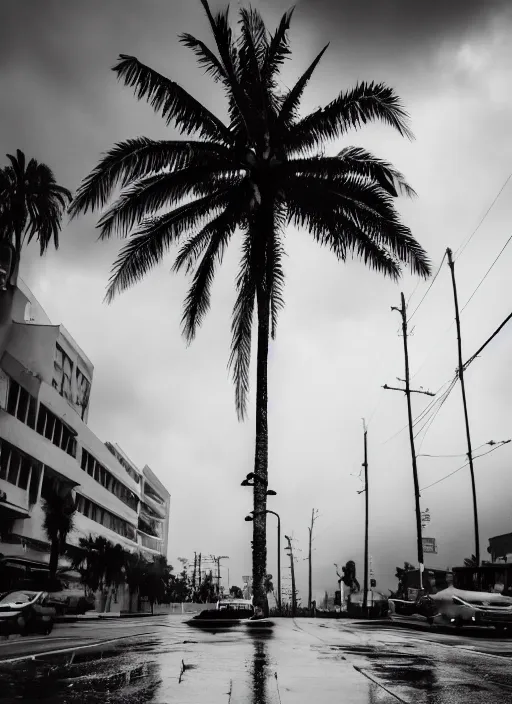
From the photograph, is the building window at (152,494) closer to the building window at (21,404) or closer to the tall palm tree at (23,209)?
the building window at (21,404)

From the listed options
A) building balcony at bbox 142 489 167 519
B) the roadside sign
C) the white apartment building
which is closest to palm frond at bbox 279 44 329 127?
the white apartment building

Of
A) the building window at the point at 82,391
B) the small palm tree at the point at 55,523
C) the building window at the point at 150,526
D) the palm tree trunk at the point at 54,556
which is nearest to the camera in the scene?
the small palm tree at the point at 55,523

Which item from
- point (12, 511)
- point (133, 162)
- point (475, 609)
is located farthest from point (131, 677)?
point (12, 511)

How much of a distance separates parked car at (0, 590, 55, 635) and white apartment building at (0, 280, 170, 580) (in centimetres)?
1344

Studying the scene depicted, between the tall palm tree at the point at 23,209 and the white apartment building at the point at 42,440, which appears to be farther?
the white apartment building at the point at 42,440

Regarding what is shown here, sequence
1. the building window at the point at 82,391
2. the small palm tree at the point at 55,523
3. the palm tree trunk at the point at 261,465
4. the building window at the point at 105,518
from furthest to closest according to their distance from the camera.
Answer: the building window at the point at 82,391 → the building window at the point at 105,518 → the small palm tree at the point at 55,523 → the palm tree trunk at the point at 261,465

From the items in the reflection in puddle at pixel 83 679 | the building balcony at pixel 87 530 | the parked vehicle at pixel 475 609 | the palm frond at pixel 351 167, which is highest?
the palm frond at pixel 351 167

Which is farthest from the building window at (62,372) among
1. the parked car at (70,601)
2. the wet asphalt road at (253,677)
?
the wet asphalt road at (253,677)

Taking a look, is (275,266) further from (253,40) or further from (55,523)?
(55,523)

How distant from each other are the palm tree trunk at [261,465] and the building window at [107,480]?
3939 centimetres

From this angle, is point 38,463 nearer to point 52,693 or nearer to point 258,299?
point 258,299

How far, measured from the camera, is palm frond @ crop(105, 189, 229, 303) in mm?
17750

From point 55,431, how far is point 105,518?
24.2 m

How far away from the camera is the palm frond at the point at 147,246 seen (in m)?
17.8
